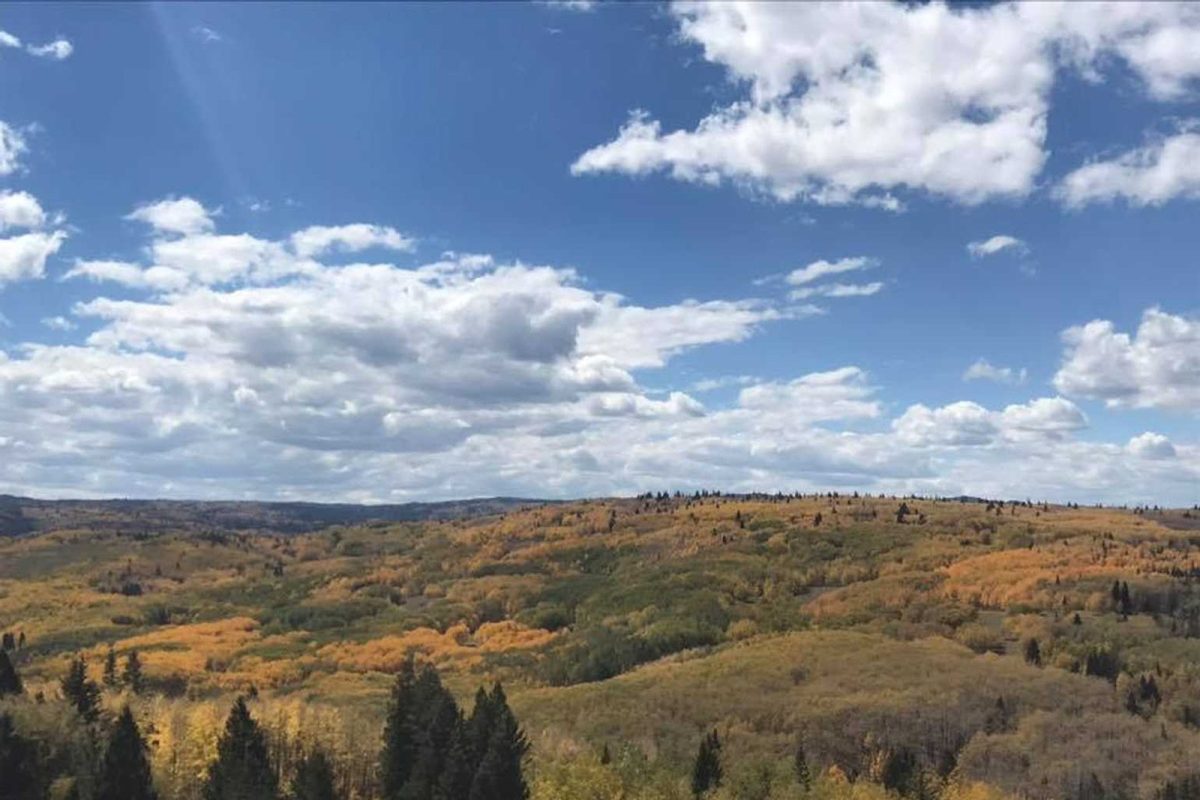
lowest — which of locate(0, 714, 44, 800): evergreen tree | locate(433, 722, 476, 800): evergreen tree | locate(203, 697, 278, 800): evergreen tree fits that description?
locate(0, 714, 44, 800): evergreen tree

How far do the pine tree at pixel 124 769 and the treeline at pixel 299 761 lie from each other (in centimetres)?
12

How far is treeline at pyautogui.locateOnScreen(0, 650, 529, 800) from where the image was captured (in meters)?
113

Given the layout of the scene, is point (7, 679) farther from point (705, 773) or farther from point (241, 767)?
point (705, 773)

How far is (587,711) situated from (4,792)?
9654 centimetres

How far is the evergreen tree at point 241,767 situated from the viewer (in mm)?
114750

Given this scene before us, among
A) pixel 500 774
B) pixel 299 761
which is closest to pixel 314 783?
pixel 500 774

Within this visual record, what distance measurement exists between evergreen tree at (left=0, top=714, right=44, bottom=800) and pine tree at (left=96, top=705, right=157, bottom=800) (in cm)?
1949

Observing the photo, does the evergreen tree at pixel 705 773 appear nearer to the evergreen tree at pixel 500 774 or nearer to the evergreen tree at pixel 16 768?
the evergreen tree at pixel 500 774

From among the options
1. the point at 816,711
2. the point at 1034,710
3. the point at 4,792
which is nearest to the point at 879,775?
the point at 816,711

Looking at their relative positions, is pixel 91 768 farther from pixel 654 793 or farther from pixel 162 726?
pixel 654 793

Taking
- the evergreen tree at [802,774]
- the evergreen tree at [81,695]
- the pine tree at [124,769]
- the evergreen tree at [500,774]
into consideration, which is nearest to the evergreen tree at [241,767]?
the pine tree at [124,769]

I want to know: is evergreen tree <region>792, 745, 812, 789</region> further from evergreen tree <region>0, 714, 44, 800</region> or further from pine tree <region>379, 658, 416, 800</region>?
evergreen tree <region>0, 714, 44, 800</region>

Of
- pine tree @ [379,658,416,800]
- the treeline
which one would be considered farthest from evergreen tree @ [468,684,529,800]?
pine tree @ [379,658,416,800]

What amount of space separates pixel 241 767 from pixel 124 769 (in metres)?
16.8
